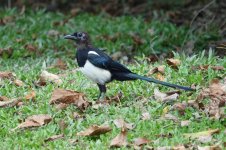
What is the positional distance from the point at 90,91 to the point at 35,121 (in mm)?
1167

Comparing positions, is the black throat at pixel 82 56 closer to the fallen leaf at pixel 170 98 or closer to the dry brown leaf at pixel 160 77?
the fallen leaf at pixel 170 98

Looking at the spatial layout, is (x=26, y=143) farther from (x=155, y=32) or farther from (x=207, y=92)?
(x=155, y=32)

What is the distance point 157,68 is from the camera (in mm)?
8141

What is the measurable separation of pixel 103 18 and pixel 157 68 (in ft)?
18.0

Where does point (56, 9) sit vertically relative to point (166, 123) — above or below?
below

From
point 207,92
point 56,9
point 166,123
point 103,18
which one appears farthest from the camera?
point 56,9

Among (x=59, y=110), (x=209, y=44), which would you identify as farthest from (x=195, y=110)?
(x=209, y=44)

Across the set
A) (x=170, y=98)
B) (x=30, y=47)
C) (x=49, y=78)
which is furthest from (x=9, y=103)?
(x=30, y=47)

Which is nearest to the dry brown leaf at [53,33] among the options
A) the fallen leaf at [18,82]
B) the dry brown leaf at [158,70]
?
the fallen leaf at [18,82]

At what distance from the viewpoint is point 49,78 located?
27.1 feet

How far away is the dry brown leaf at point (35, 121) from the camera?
6.55 metres

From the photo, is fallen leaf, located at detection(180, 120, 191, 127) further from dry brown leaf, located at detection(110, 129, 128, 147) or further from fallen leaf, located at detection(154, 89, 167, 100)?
fallen leaf, located at detection(154, 89, 167, 100)

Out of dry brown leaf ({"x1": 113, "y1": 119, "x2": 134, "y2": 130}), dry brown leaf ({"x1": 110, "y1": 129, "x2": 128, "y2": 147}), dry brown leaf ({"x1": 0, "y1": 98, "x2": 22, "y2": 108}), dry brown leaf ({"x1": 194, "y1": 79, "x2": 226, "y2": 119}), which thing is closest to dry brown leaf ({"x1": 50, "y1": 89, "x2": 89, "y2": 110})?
dry brown leaf ({"x1": 0, "y1": 98, "x2": 22, "y2": 108})

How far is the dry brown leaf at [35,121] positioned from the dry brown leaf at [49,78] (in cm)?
141
